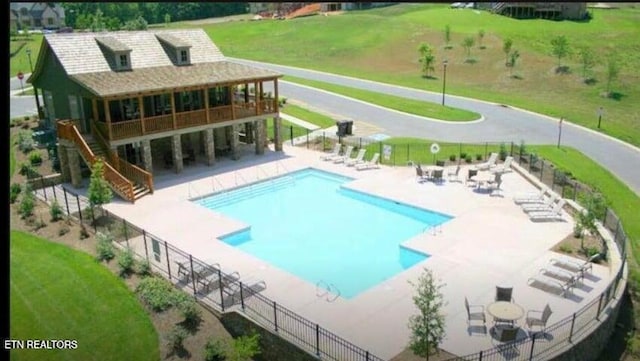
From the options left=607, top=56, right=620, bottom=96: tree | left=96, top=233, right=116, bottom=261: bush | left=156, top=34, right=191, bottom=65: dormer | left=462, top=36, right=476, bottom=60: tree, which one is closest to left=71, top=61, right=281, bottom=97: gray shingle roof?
left=156, top=34, right=191, bottom=65: dormer

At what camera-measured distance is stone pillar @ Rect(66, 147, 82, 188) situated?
2464 centimetres

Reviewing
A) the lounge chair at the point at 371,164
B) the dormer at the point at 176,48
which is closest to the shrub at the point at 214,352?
the lounge chair at the point at 371,164

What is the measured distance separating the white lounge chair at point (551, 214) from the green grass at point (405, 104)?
19.6 m

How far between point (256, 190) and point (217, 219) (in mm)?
4619

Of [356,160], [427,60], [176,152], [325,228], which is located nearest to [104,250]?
[325,228]

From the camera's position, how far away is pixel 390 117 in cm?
4000

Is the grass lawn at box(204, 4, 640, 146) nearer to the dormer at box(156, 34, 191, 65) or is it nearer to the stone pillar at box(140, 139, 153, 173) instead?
the dormer at box(156, 34, 191, 65)

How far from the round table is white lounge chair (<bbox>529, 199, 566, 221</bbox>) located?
7.34 meters

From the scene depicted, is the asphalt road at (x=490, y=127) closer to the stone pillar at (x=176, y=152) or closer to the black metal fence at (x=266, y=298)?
the black metal fence at (x=266, y=298)

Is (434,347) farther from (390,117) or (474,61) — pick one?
(474,61)

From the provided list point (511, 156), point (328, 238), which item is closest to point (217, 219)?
point (328, 238)

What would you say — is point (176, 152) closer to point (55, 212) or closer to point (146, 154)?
point (146, 154)

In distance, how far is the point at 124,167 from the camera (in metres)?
25.1

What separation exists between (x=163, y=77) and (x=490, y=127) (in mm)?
22470
